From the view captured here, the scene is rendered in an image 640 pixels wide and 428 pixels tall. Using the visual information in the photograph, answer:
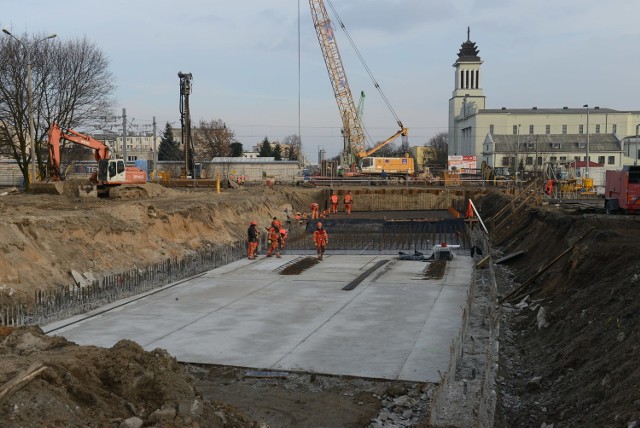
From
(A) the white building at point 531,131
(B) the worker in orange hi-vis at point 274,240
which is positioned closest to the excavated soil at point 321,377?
(B) the worker in orange hi-vis at point 274,240

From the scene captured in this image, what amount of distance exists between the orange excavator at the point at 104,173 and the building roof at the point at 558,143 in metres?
57.8

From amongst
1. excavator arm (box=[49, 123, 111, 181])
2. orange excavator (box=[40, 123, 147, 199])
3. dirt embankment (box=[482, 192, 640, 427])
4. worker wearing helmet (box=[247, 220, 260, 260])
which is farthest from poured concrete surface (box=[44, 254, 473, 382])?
excavator arm (box=[49, 123, 111, 181])

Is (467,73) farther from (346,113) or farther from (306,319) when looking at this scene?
(306,319)

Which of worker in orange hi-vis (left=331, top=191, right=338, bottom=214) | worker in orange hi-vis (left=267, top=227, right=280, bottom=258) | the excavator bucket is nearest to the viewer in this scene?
worker in orange hi-vis (left=267, top=227, right=280, bottom=258)

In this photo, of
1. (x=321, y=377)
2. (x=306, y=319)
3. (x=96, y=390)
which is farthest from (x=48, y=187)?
(x=96, y=390)

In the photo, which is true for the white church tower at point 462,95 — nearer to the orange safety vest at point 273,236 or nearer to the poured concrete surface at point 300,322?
the orange safety vest at point 273,236

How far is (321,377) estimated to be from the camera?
32.7ft

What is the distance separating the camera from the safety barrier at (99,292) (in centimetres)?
1339

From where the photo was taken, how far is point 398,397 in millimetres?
9062

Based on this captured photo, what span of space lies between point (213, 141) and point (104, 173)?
7988 centimetres

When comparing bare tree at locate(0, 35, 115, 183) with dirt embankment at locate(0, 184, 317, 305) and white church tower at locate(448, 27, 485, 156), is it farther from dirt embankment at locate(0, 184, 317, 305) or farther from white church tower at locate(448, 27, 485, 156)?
white church tower at locate(448, 27, 485, 156)

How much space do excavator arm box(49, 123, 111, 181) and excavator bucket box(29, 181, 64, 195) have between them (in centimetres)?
96

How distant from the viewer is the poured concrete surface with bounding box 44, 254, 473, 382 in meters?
10.9

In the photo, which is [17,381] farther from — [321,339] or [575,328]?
[575,328]
